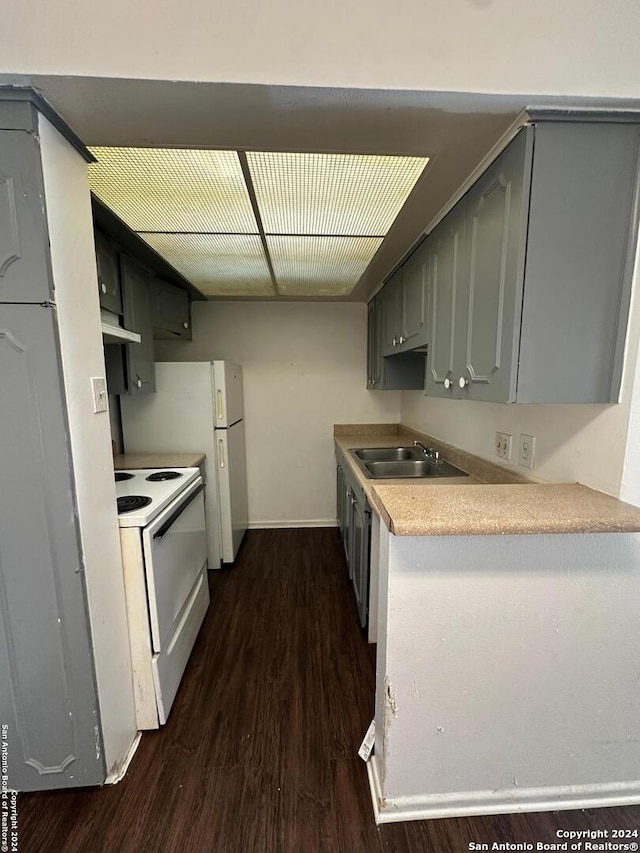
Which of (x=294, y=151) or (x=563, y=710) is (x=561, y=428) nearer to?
(x=563, y=710)

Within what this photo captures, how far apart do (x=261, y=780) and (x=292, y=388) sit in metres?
2.66

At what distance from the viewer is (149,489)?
179 cm

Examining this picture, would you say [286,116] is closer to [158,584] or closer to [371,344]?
[158,584]

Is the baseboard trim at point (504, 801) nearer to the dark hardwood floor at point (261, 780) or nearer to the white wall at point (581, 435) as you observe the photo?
the dark hardwood floor at point (261, 780)

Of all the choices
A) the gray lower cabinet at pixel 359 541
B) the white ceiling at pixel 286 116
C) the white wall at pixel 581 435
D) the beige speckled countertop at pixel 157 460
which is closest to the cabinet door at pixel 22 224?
the white ceiling at pixel 286 116

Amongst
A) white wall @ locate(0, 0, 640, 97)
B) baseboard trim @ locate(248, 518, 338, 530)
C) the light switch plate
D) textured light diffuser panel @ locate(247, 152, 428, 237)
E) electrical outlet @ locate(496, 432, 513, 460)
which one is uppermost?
white wall @ locate(0, 0, 640, 97)

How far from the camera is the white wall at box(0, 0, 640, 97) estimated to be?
80 cm

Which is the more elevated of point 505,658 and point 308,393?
point 308,393

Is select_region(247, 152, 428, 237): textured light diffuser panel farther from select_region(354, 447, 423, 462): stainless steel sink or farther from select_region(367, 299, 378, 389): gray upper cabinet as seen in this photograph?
select_region(354, 447, 423, 462): stainless steel sink

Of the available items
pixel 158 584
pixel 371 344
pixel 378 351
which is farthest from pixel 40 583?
pixel 371 344

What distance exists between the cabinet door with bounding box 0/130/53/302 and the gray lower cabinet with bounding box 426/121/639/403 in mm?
1343

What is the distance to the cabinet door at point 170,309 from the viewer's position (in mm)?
2447

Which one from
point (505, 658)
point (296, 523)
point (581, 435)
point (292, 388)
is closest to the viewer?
point (505, 658)

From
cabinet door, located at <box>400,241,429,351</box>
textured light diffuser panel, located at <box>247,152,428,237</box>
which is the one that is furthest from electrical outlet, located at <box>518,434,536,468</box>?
textured light diffuser panel, located at <box>247,152,428,237</box>
